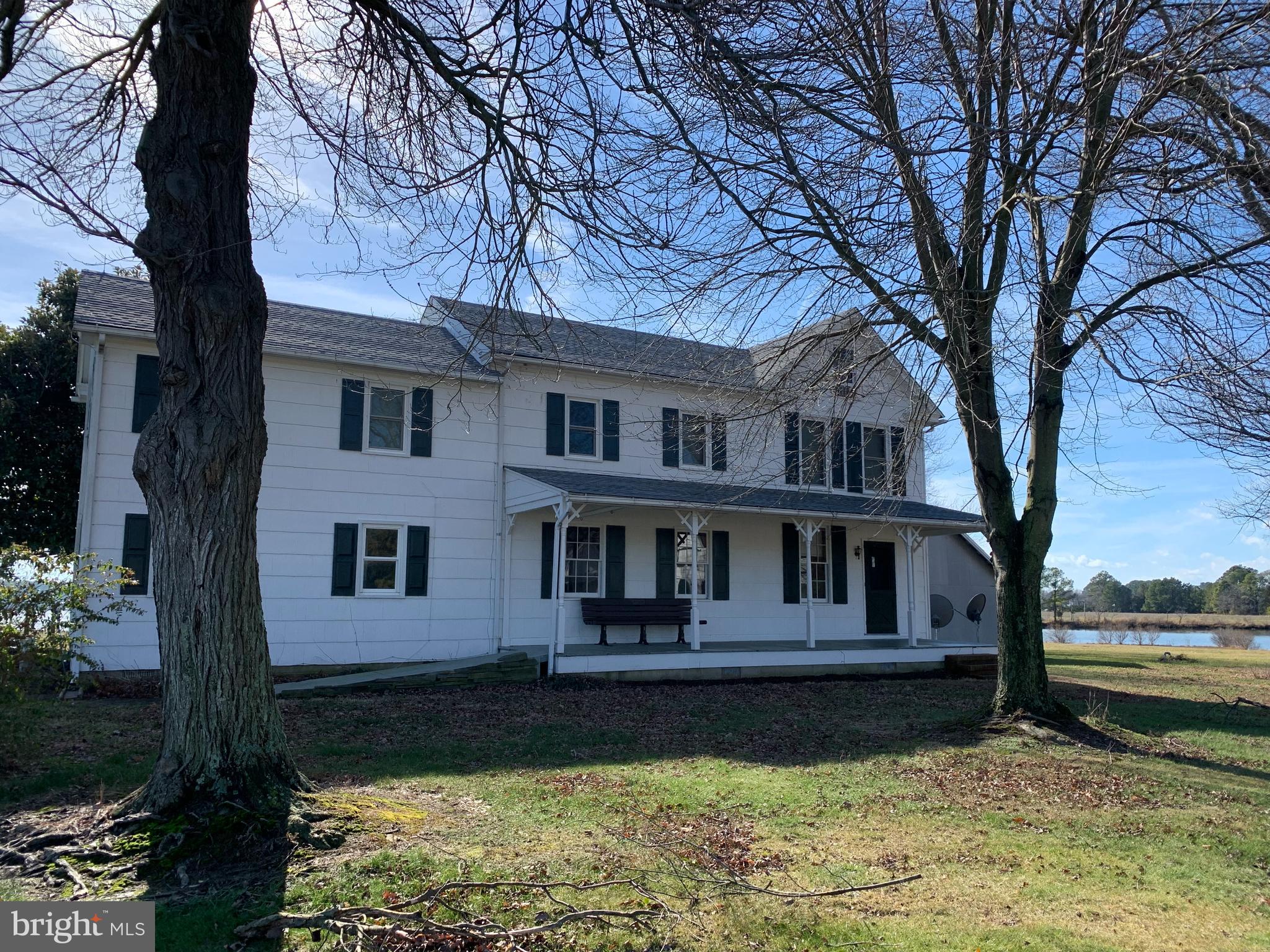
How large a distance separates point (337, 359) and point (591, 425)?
4.94 metres

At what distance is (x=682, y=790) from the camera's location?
289 inches

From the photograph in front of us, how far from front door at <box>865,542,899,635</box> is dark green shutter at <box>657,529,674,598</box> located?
5250 millimetres

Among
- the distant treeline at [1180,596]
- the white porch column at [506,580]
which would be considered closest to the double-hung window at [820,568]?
the white porch column at [506,580]

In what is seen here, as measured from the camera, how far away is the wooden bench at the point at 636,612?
15945 mm

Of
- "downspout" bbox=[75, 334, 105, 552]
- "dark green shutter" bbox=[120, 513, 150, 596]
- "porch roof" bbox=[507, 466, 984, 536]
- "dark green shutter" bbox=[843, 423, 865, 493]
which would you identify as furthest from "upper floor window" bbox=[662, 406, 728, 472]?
"downspout" bbox=[75, 334, 105, 552]

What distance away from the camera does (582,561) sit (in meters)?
16.6

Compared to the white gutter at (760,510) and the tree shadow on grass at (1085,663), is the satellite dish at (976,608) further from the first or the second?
the white gutter at (760,510)

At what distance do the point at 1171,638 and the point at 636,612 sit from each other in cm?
3780

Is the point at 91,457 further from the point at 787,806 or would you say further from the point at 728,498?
the point at 787,806

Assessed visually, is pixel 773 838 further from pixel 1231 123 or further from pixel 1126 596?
pixel 1126 596

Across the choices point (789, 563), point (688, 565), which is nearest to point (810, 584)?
point (789, 563)

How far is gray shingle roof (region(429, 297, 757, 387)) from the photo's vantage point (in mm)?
6695

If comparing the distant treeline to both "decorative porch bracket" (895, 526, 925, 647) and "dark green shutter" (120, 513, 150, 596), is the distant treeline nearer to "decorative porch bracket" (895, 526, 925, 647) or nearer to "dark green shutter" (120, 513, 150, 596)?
"decorative porch bracket" (895, 526, 925, 647)

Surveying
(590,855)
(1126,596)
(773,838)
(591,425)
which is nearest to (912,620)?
(591,425)
